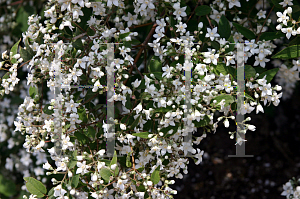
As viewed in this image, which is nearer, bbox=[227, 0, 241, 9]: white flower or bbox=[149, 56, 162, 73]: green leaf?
bbox=[149, 56, 162, 73]: green leaf

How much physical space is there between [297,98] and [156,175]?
10.4 ft

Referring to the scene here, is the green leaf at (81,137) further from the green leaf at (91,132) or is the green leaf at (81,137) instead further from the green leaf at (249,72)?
the green leaf at (249,72)

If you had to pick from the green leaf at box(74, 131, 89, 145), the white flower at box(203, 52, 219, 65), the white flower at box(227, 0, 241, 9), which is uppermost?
the white flower at box(227, 0, 241, 9)

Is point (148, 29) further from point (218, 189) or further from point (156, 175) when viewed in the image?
point (218, 189)

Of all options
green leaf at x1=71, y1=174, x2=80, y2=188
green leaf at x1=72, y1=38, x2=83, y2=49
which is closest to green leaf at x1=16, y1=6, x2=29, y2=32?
green leaf at x1=72, y1=38, x2=83, y2=49

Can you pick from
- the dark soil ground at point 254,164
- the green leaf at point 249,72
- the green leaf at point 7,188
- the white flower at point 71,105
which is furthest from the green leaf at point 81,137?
the dark soil ground at point 254,164

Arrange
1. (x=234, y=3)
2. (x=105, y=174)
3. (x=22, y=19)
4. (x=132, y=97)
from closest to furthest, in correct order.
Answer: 1. (x=105, y=174)
2. (x=132, y=97)
3. (x=234, y=3)
4. (x=22, y=19)

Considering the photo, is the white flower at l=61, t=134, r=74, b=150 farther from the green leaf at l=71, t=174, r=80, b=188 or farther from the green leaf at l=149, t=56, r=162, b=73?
the green leaf at l=149, t=56, r=162, b=73

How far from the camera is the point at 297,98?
3.99 m

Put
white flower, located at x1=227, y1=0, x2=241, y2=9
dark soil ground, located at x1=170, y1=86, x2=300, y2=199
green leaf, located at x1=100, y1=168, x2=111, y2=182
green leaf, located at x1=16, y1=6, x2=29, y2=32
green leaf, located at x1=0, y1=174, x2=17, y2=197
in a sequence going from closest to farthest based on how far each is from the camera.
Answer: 1. green leaf, located at x1=100, y1=168, x2=111, y2=182
2. white flower, located at x1=227, y1=0, x2=241, y2=9
3. green leaf, located at x1=16, y1=6, x2=29, y2=32
4. green leaf, located at x1=0, y1=174, x2=17, y2=197
5. dark soil ground, located at x1=170, y1=86, x2=300, y2=199

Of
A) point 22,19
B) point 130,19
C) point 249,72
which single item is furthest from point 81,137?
point 22,19

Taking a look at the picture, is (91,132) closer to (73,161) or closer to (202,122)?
(73,161)

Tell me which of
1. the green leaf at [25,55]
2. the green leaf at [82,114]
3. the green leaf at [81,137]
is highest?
the green leaf at [25,55]

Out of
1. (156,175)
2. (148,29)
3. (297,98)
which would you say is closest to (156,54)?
(148,29)
